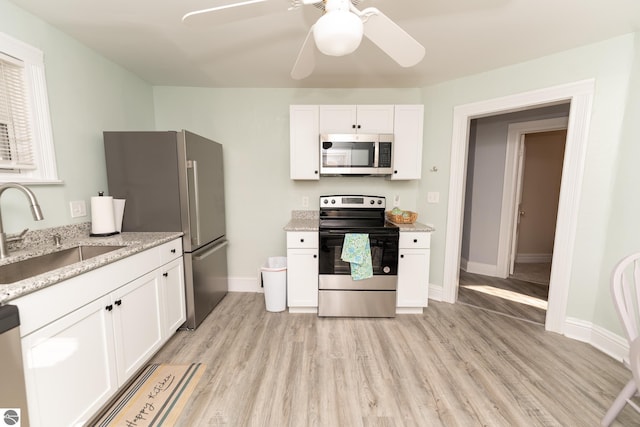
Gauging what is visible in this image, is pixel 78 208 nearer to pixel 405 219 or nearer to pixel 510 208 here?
pixel 405 219

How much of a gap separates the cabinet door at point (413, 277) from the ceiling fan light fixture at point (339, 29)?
1.97m

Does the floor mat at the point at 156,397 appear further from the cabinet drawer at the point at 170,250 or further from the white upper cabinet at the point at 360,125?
the white upper cabinet at the point at 360,125

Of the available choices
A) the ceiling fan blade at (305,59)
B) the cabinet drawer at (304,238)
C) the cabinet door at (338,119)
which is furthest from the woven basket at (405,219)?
the ceiling fan blade at (305,59)

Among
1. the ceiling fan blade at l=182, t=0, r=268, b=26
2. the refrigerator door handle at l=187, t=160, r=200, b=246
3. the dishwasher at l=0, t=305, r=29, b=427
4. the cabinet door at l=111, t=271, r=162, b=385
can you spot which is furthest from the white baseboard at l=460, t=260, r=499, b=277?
the dishwasher at l=0, t=305, r=29, b=427

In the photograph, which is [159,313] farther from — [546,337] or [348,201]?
[546,337]

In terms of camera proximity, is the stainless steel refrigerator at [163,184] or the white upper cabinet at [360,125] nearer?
the stainless steel refrigerator at [163,184]

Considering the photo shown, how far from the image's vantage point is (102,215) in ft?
6.29

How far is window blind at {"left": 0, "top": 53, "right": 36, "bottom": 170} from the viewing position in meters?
1.54

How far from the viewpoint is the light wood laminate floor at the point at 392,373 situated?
1488mm

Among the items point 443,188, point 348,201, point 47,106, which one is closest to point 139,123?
point 47,106

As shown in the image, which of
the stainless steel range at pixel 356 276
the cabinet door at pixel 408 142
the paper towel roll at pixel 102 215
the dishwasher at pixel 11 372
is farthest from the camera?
the cabinet door at pixel 408 142

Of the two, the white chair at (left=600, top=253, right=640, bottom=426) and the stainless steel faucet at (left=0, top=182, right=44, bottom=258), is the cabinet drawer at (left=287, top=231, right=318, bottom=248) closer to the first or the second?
the stainless steel faucet at (left=0, top=182, right=44, bottom=258)

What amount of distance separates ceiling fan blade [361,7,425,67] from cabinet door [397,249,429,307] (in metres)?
1.71

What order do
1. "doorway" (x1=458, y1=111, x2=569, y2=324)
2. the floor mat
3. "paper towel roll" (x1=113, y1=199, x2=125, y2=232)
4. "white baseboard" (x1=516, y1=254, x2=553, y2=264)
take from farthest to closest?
1. "white baseboard" (x1=516, y1=254, x2=553, y2=264)
2. "doorway" (x1=458, y1=111, x2=569, y2=324)
3. "paper towel roll" (x1=113, y1=199, x2=125, y2=232)
4. the floor mat
